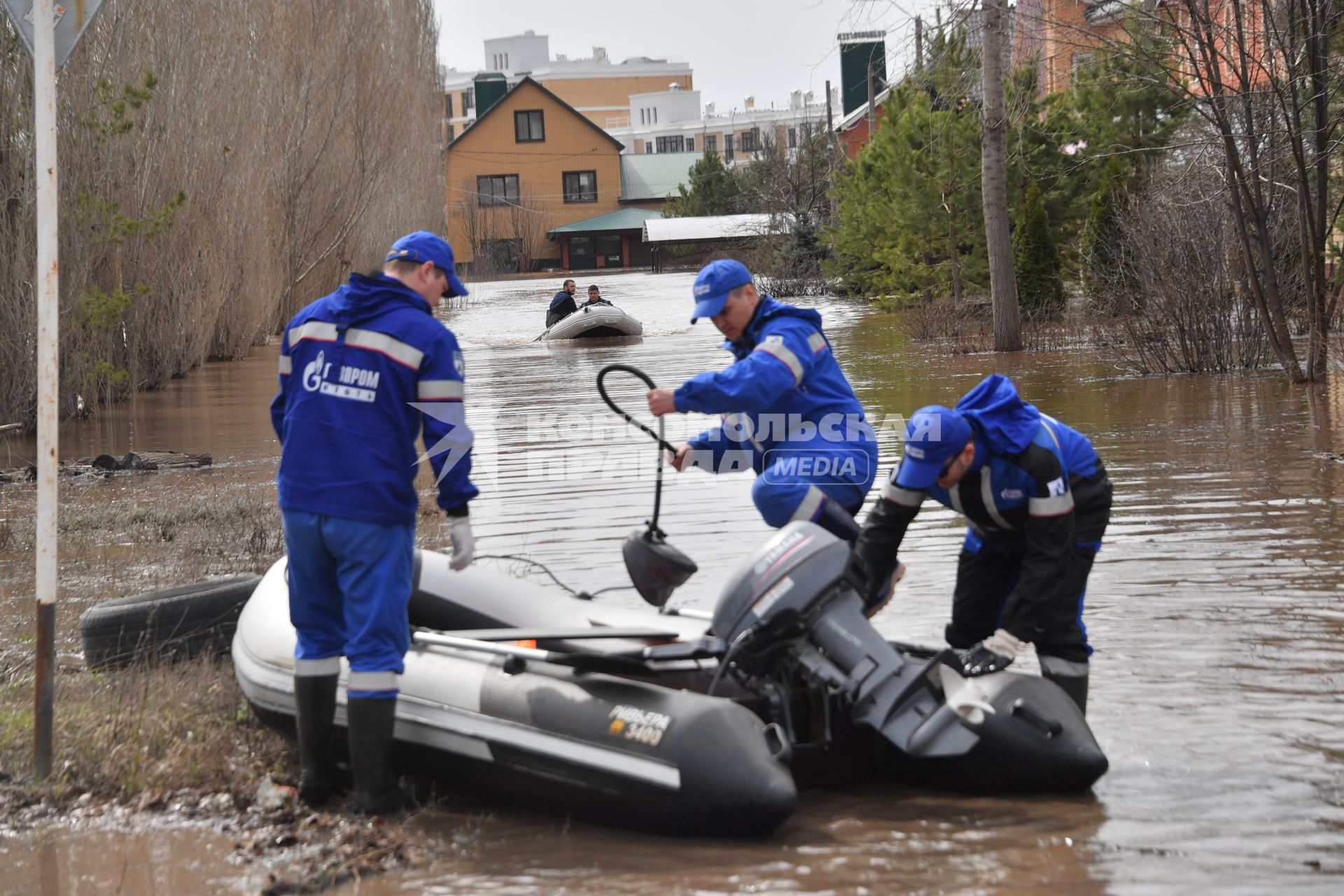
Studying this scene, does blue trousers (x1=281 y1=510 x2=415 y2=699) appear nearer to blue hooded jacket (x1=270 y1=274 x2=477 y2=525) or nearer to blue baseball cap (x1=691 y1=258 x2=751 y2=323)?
blue hooded jacket (x1=270 y1=274 x2=477 y2=525)

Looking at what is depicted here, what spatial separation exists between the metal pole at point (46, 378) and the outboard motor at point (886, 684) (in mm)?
2345

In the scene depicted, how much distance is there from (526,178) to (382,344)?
7673 centimetres

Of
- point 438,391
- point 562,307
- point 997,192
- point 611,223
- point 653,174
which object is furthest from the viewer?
point 653,174

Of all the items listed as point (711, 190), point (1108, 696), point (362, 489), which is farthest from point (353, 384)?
point (711, 190)

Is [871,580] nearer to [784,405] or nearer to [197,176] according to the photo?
[784,405]

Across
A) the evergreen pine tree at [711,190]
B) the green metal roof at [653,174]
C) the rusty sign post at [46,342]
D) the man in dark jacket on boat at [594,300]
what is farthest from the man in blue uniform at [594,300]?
the green metal roof at [653,174]

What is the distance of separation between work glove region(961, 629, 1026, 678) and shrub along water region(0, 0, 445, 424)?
12.4 metres

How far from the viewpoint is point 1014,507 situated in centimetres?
510

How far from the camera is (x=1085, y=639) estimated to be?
5211mm

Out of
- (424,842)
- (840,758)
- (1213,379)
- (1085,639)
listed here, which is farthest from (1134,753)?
(1213,379)

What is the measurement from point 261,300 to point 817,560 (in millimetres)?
25565

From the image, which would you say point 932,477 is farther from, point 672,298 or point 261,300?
point 672,298

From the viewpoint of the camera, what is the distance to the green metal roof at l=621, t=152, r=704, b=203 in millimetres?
84125

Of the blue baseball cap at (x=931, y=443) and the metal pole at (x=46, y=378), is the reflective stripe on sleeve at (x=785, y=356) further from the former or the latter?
the metal pole at (x=46, y=378)
